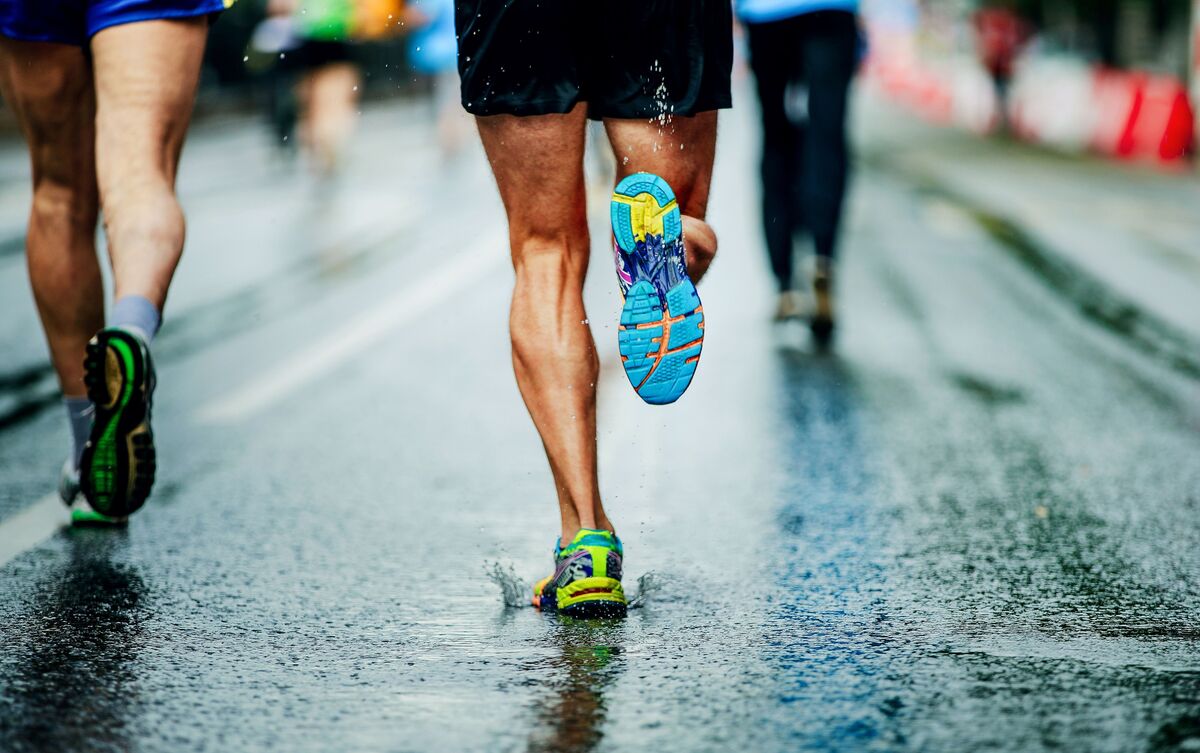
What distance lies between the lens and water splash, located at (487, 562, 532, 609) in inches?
128

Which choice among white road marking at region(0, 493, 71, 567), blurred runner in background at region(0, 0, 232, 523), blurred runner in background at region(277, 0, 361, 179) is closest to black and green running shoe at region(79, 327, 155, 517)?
blurred runner in background at region(0, 0, 232, 523)

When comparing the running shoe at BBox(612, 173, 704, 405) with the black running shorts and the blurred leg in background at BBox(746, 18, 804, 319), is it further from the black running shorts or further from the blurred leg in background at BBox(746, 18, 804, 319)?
the blurred leg in background at BBox(746, 18, 804, 319)

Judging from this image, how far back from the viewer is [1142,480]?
14.6ft

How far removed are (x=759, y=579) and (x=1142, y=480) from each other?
1.45 meters

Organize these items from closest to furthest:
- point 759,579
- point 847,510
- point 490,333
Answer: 1. point 759,579
2. point 847,510
3. point 490,333

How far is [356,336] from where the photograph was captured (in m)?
7.09

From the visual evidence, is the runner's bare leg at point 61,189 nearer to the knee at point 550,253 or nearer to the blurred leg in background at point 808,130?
the knee at point 550,253

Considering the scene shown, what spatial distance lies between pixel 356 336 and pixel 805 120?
1.95 meters

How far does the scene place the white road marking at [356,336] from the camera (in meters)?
5.55

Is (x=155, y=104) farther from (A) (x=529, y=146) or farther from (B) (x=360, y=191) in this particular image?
(B) (x=360, y=191)

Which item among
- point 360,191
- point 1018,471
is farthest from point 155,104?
point 360,191

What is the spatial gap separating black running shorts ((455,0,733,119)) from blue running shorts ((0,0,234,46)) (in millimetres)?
736

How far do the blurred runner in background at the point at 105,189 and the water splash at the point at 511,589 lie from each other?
667 millimetres

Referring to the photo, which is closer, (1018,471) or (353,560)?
(353,560)
